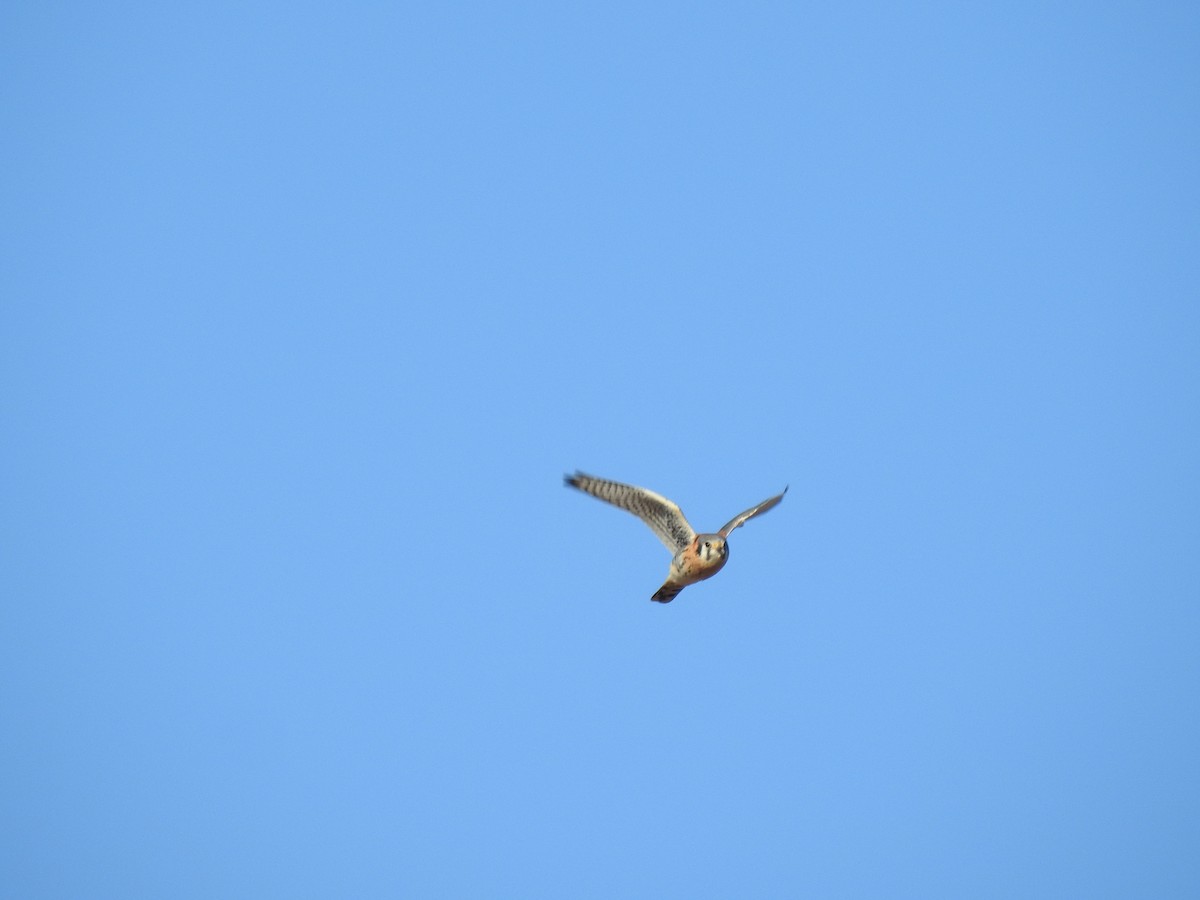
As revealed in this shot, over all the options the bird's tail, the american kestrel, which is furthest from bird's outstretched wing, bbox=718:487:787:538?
the bird's tail

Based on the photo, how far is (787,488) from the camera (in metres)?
22.4

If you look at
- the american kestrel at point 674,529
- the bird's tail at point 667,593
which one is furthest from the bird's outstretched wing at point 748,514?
the bird's tail at point 667,593

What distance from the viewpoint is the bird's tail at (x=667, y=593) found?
72.3ft

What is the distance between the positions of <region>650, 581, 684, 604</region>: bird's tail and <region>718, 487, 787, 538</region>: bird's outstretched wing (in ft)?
4.32

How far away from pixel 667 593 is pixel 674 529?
1.16 m

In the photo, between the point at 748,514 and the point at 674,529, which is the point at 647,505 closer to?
the point at 674,529

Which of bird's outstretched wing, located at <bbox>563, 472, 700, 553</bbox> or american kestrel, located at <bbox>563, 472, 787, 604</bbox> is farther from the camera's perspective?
bird's outstretched wing, located at <bbox>563, 472, 700, 553</bbox>

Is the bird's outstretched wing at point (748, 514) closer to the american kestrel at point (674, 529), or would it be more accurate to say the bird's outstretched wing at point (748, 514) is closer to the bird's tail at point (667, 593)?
the american kestrel at point (674, 529)

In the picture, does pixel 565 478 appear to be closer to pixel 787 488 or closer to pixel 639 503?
pixel 639 503

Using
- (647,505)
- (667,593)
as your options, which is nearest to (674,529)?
(647,505)

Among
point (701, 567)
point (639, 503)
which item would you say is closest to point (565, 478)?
point (639, 503)

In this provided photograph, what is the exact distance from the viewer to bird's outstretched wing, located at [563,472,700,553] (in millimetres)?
21766

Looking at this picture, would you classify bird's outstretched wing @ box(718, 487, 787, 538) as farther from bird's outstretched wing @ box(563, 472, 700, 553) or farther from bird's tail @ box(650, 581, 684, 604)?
bird's tail @ box(650, 581, 684, 604)

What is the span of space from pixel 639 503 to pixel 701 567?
1.66 metres
